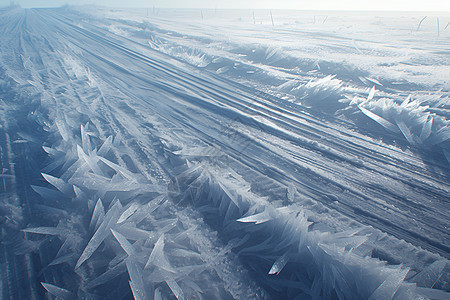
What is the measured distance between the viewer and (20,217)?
1851 mm

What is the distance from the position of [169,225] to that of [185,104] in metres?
2.74

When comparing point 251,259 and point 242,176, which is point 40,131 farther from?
point 251,259

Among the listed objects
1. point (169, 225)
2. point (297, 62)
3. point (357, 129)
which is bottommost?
point (169, 225)

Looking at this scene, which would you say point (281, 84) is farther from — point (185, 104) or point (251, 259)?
point (251, 259)

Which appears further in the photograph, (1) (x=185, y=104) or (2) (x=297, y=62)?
(2) (x=297, y=62)

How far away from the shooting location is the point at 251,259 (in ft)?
5.26

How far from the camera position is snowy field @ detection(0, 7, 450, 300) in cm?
143

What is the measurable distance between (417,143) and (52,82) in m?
6.58

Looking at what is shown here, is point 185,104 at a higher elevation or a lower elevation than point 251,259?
higher

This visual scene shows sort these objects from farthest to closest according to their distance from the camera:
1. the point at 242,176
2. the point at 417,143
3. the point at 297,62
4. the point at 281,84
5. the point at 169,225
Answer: the point at 297,62 → the point at 281,84 → the point at 417,143 → the point at 242,176 → the point at 169,225

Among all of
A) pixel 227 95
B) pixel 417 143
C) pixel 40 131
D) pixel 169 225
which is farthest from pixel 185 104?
pixel 417 143

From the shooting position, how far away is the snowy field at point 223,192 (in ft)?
4.68

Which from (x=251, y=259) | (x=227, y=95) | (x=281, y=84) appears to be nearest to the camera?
(x=251, y=259)

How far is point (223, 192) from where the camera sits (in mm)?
1999
